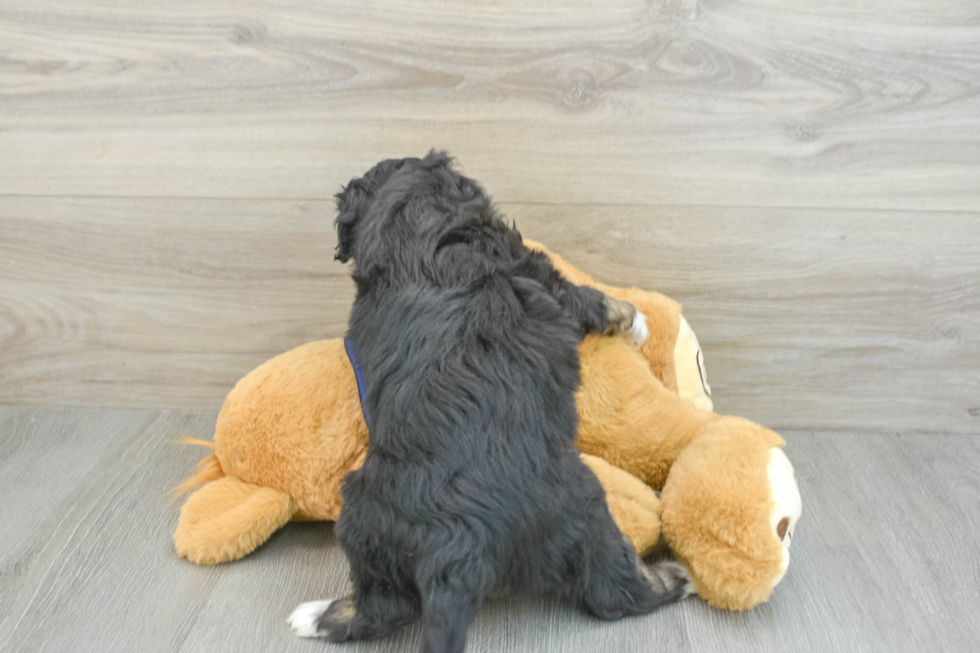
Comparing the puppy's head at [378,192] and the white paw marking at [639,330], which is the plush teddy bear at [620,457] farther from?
the puppy's head at [378,192]

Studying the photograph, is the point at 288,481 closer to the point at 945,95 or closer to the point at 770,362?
the point at 770,362

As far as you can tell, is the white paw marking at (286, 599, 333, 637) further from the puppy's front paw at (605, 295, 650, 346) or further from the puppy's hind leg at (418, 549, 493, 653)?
the puppy's front paw at (605, 295, 650, 346)

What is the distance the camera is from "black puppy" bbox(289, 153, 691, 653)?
0.86 metres

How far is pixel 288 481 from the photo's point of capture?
1.15 metres

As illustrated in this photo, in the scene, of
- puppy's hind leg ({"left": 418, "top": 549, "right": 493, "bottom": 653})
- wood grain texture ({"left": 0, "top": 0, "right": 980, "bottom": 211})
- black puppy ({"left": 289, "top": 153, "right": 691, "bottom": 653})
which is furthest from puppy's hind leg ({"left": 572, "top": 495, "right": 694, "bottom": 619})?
wood grain texture ({"left": 0, "top": 0, "right": 980, "bottom": 211})

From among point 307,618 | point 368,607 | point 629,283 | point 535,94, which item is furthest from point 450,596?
point 535,94

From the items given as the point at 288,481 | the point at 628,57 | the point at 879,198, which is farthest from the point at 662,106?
the point at 288,481

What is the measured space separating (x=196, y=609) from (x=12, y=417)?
0.88 m

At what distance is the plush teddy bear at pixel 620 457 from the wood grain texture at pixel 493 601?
67 mm

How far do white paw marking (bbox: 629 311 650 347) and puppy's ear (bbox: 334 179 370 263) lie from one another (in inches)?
18.4

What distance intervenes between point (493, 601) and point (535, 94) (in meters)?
0.88

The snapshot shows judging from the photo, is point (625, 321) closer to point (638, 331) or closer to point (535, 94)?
point (638, 331)

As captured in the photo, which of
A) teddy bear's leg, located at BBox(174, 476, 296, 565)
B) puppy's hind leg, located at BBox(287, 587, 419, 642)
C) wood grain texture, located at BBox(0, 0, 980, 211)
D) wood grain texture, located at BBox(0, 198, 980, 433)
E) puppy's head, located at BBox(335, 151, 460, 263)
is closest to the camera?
puppy's hind leg, located at BBox(287, 587, 419, 642)

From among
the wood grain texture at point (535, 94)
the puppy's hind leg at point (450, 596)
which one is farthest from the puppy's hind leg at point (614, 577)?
the wood grain texture at point (535, 94)
